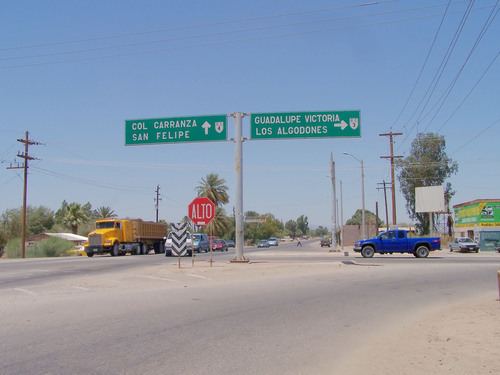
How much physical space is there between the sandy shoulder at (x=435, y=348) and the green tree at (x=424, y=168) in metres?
66.0

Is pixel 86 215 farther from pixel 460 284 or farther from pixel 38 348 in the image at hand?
pixel 38 348

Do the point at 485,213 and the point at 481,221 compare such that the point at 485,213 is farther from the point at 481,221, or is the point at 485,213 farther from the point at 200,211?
the point at 200,211

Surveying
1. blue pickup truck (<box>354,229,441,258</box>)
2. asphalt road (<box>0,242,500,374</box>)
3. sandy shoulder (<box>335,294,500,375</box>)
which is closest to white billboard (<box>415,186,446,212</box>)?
blue pickup truck (<box>354,229,441,258</box>)

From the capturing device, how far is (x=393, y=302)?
13.8 m

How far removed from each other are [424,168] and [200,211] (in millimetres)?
57230

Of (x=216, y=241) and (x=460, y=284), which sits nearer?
(x=460, y=284)

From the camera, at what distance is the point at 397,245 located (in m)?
36.1

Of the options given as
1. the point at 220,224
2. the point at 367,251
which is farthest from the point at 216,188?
the point at 367,251

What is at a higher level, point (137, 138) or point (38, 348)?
point (137, 138)

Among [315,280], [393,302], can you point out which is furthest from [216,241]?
[393,302]

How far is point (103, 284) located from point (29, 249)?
4110 centimetres

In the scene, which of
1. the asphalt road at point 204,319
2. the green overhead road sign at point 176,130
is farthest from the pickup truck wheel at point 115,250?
the asphalt road at point 204,319

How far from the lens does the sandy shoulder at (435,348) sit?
23.0ft

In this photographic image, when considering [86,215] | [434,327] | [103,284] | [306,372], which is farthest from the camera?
[86,215]
